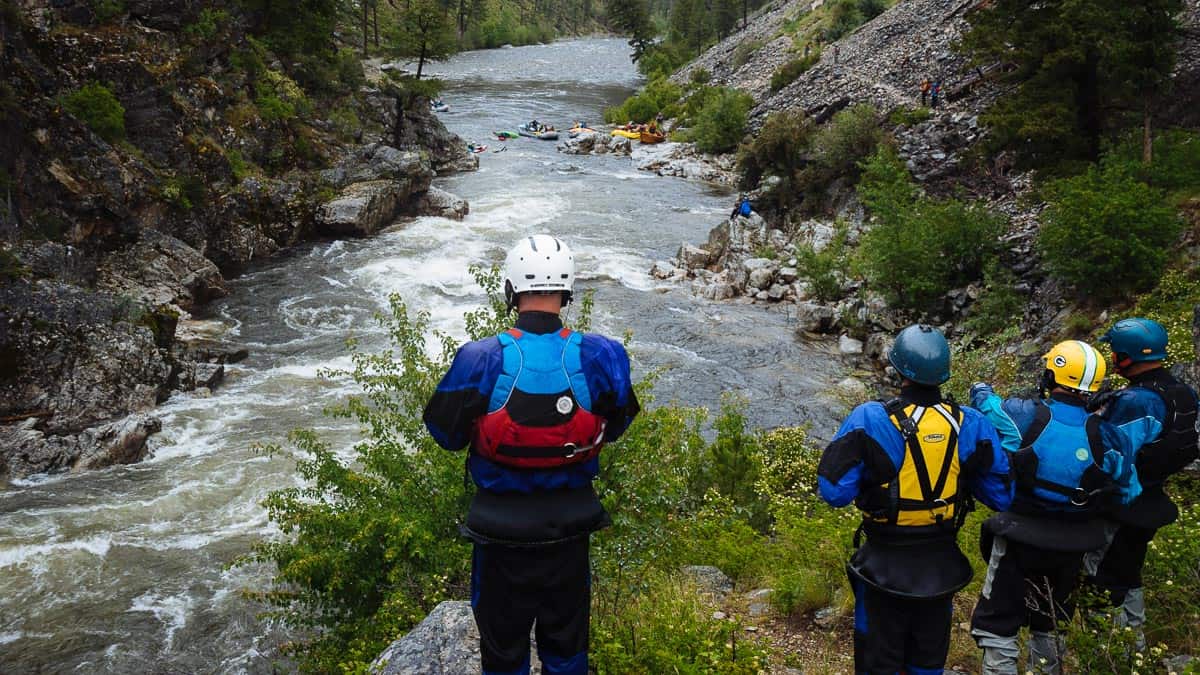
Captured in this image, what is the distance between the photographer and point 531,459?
3250 mm

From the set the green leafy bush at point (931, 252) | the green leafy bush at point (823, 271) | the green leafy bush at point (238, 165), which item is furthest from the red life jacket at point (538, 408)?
the green leafy bush at point (238, 165)

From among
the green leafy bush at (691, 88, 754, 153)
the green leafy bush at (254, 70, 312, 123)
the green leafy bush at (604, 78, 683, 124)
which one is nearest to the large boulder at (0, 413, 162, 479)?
the green leafy bush at (254, 70, 312, 123)

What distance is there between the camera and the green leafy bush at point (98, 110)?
58.0 ft

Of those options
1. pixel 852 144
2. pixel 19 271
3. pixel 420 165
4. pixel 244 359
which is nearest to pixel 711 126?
pixel 852 144

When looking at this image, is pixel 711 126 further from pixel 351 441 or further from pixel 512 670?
pixel 512 670

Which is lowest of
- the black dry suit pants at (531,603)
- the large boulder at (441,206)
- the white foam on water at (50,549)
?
the white foam on water at (50,549)

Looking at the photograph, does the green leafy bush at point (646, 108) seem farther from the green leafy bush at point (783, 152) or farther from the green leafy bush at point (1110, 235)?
the green leafy bush at point (1110, 235)

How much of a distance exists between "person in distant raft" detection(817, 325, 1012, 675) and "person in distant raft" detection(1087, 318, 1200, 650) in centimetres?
140

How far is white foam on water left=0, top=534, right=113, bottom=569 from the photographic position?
892cm

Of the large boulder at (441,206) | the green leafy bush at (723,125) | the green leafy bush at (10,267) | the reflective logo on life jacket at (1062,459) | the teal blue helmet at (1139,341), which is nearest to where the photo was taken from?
the reflective logo on life jacket at (1062,459)

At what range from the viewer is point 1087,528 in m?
4.06

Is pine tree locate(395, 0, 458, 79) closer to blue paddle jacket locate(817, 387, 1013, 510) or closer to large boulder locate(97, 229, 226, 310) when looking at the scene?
large boulder locate(97, 229, 226, 310)

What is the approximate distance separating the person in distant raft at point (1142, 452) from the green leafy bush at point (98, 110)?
1980 cm

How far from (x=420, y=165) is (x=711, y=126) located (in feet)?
56.1
